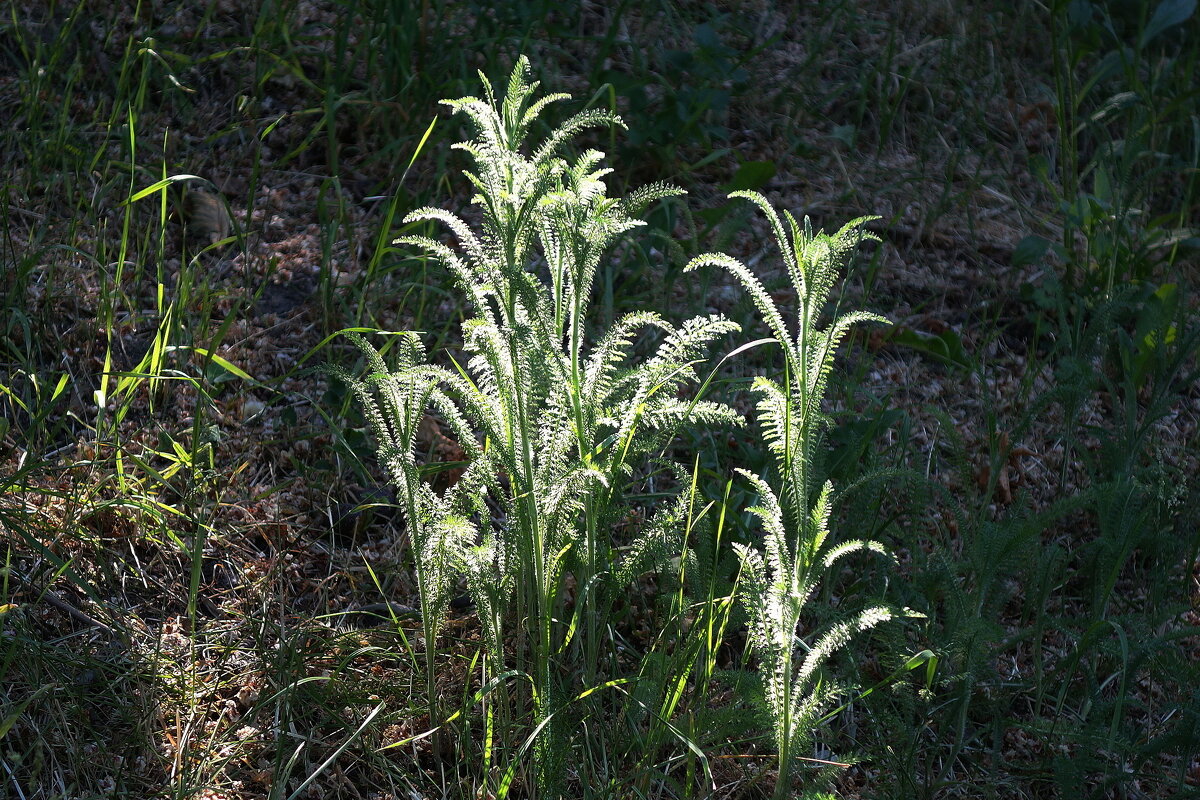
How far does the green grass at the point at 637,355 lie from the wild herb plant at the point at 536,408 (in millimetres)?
81

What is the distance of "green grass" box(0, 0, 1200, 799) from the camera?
6.19 feet

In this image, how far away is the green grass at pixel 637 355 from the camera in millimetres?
1888

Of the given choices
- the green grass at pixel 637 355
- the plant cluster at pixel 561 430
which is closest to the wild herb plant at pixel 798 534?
the plant cluster at pixel 561 430

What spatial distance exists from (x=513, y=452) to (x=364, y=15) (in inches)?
82.0

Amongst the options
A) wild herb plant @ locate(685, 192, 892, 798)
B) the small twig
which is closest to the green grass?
the small twig

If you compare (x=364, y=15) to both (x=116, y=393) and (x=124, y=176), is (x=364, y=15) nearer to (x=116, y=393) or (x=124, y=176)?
(x=124, y=176)

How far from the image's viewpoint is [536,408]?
5.92 feet

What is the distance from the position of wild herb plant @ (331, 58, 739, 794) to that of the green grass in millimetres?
81

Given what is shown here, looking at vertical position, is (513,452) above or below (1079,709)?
above

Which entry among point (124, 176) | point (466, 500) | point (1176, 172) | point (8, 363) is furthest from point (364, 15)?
point (1176, 172)

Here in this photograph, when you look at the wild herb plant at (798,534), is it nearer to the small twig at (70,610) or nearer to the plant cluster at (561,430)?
the plant cluster at (561,430)

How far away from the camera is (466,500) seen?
1956 mm

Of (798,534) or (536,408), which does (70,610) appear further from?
(798,534)

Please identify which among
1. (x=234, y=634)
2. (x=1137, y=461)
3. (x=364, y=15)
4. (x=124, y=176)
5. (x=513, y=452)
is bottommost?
(x=1137, y=461)
